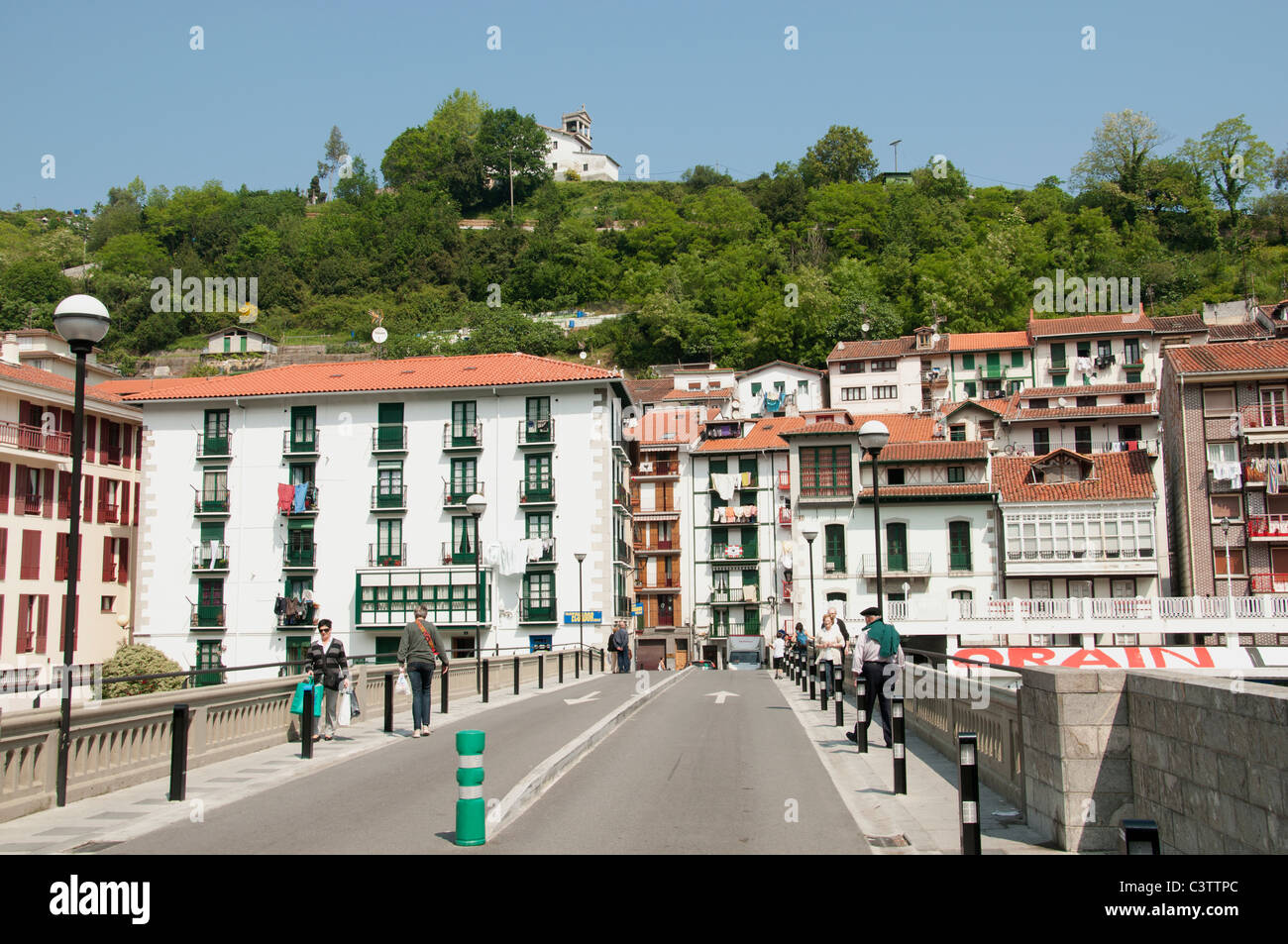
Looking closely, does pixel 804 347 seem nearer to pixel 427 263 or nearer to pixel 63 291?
pixel 427 263

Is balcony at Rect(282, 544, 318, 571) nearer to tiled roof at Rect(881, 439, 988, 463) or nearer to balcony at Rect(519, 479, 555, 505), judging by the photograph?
balcony at Rect(519, 479, 555, 505)

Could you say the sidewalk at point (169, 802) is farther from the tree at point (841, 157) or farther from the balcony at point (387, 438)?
the tree at point (841, 157)

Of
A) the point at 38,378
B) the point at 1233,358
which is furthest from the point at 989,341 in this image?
the point at 38,378

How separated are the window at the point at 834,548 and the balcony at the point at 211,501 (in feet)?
106

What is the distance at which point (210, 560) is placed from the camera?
2148 inches

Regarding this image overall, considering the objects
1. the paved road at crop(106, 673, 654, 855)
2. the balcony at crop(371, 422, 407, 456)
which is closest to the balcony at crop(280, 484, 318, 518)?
the balcony at crop(371, 422, 407, 456)

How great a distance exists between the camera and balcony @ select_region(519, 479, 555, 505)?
53.1 m

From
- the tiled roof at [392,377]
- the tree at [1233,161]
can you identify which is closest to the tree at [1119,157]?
the tree at [1233,161]

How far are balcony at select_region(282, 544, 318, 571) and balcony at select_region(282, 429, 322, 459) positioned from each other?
463 centimetres

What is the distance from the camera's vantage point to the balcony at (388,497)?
177 ft

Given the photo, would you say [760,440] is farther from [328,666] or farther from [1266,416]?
[328,666]
